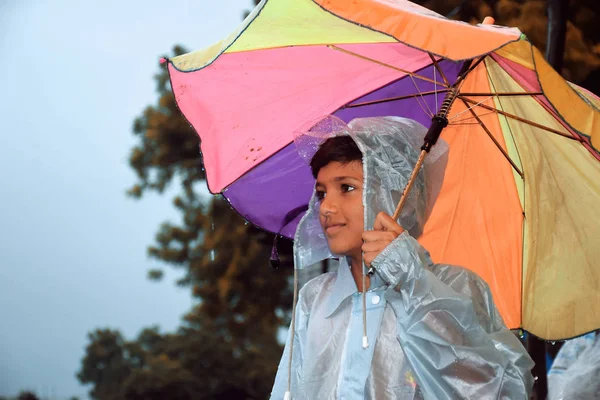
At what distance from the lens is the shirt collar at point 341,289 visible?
261 cm

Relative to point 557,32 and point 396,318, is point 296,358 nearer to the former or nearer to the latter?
point 396,318

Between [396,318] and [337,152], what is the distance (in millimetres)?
625

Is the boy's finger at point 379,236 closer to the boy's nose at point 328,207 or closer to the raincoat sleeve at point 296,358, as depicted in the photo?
the boy's nose at point 328,207

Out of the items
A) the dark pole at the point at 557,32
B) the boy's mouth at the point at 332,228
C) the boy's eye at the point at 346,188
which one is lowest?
the boy's mouth at the point at 332,228

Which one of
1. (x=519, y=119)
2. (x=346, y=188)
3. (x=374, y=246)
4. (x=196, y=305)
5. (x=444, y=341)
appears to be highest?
(x=196, y=305)

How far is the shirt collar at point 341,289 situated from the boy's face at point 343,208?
0.21 feet

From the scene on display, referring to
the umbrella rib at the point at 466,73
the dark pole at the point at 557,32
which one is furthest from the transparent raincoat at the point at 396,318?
the dark pole at the point at 557,32

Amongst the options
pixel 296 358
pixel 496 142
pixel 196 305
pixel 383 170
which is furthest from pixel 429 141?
pixel 196 305

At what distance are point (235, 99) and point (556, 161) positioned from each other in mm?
1287

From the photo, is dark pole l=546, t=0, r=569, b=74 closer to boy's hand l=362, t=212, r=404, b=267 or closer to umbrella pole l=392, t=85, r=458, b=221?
umbrella pole l=392, t=85, r=458, b=221

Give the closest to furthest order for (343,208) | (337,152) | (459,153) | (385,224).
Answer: (385,224), (343,208), (337,152), (459,153)

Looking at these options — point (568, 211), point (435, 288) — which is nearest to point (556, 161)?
point (568, 211)

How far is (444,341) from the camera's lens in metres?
2.19

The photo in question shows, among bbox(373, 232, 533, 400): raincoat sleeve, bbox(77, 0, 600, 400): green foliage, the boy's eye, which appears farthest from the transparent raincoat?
bbox(77, 0, 600, 400): green foliage
